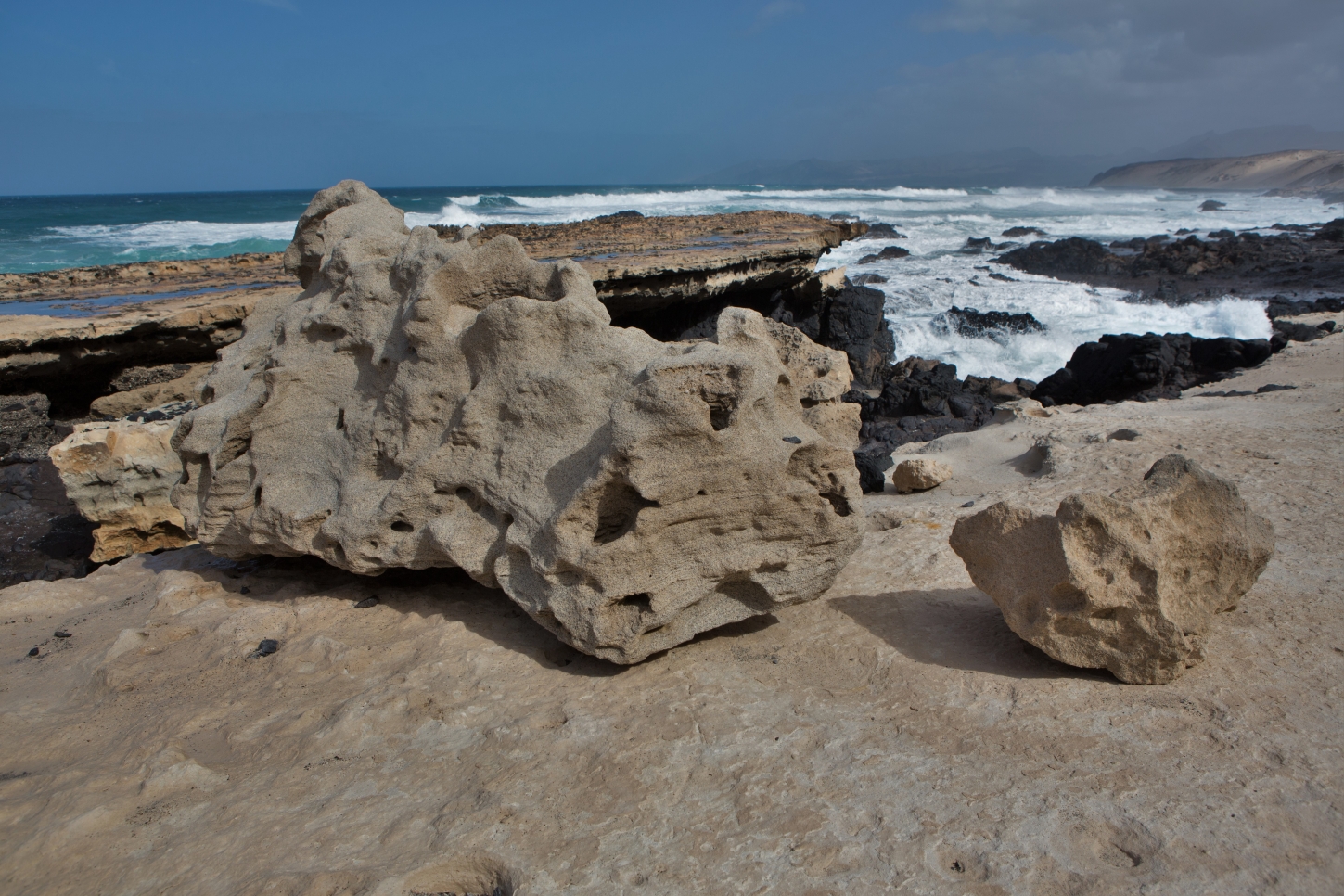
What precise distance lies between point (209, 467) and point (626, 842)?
10.5ft

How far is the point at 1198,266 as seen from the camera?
67.4ft

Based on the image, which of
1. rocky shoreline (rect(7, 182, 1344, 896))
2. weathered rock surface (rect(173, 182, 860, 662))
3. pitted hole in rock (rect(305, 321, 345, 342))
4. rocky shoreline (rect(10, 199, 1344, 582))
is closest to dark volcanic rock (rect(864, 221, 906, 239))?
rocky shoreline (rect(10, 199, 1344, 582))

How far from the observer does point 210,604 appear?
3.75 metres

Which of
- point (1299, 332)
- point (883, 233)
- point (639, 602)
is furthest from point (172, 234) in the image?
point (1299, 332)

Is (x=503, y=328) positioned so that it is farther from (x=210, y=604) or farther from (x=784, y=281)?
(x=784, y=281)

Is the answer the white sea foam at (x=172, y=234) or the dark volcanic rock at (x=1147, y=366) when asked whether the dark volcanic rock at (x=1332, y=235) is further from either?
the white sea foam at (x=172, y=234)

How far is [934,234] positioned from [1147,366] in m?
22.9

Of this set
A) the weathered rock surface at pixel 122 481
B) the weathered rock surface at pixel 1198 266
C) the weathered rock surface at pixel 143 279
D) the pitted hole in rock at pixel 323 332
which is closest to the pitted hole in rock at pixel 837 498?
the pitted hole in rock at pixel 323 332

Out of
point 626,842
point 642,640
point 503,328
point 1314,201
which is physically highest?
point 1314,201

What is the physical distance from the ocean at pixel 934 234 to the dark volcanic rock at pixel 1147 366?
2517 mm

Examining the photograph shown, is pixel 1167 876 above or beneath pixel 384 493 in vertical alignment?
beneath

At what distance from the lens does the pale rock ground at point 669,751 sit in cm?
201

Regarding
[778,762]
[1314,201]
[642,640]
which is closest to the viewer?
[778,762]

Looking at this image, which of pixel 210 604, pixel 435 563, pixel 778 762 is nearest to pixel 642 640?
pixel 778 762
